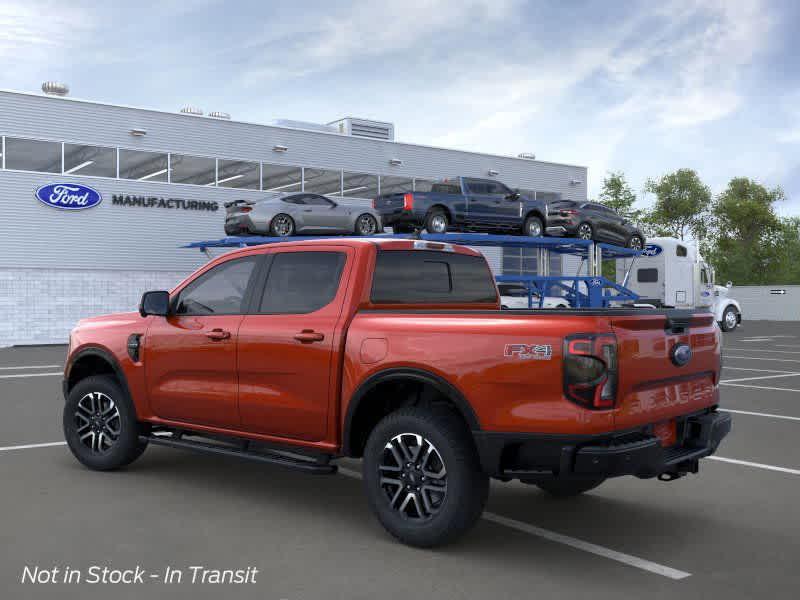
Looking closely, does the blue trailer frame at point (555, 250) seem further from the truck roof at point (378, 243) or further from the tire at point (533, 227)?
the truck roof at point (378, 243)

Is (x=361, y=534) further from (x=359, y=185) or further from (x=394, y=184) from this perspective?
(x=394, y=184)

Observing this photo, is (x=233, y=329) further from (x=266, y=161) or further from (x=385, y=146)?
Result: (x=385, y=146)

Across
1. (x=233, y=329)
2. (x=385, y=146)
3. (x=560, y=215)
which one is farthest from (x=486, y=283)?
(x=385, y=146)

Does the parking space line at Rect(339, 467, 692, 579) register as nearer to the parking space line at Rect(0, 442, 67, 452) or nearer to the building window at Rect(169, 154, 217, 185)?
the parking space line at Rect(0, 442, 67, 452)

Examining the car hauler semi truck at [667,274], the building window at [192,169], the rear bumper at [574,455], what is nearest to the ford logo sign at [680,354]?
the rear bumper at [574,455]

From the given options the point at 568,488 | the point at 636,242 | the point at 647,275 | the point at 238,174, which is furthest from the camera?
the point at 238,174

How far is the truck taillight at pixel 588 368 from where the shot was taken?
4504 millimetres

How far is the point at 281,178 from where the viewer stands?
33.2m

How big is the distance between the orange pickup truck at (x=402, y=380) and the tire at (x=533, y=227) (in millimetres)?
16911

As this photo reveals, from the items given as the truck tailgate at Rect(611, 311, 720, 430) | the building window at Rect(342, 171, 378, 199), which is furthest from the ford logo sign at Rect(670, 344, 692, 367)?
the building window at Rect(342, 171, 378, 199)

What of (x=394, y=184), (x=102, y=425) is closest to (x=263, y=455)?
(x=102, y=425)

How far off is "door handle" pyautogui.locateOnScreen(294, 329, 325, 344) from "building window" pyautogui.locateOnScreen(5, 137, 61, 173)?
25.4 m

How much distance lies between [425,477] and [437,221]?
1702cm

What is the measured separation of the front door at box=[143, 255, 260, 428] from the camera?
6.21 meters
